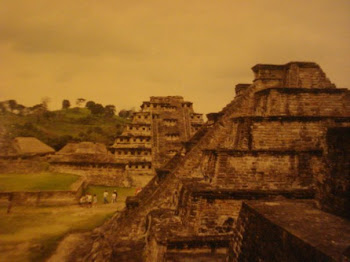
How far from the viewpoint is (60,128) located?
72.4 metres

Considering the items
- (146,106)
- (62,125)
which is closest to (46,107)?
(62,125)

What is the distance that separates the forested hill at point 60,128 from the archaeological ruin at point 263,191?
40.0 meters

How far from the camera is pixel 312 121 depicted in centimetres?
891

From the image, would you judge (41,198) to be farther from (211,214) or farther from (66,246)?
(211,214)

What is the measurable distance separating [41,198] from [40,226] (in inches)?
174

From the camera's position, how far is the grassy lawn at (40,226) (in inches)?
468

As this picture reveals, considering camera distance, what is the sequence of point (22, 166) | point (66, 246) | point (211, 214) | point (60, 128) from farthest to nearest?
point (60, 128) < point (22, 166) < point (66, 246) < point (211, 214)

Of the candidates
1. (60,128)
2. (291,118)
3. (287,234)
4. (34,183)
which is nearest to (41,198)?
(34,183)

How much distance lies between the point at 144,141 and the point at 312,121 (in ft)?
83.1

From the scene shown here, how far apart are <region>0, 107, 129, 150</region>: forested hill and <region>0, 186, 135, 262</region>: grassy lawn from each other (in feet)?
101

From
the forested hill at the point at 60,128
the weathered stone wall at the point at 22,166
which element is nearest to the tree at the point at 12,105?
the forested hill at the point at 60,128

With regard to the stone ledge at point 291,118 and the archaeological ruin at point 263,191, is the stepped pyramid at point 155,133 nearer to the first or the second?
the archaeological ruin at point 263,191

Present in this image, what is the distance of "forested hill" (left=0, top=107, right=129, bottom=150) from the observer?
166 feet

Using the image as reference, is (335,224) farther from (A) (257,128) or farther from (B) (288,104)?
(B) (288,104)
